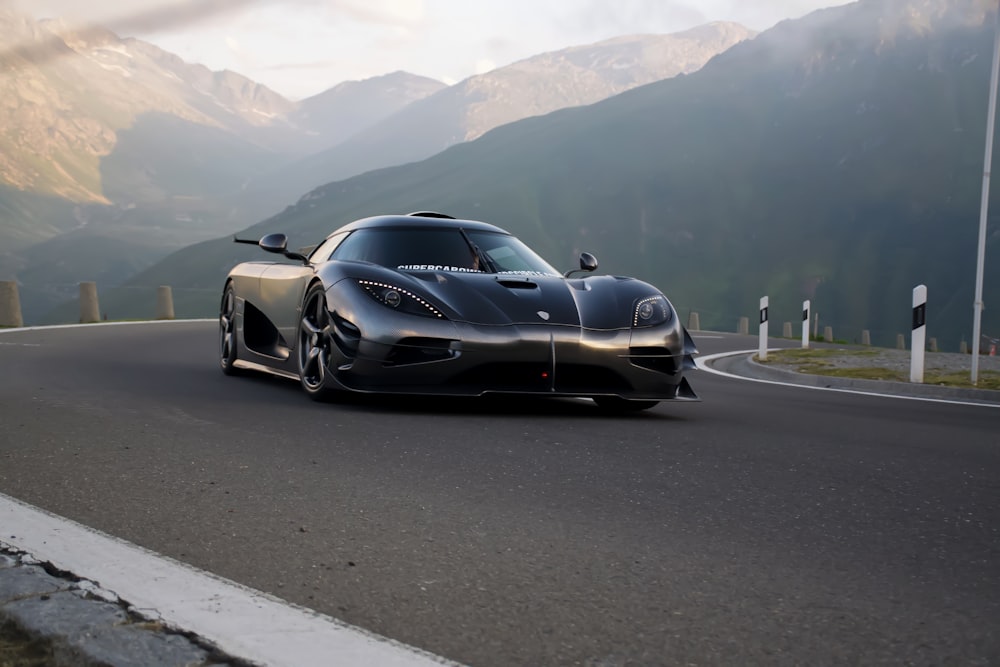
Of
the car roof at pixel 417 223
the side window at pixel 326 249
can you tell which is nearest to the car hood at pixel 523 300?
the car roof at pixel 417 223

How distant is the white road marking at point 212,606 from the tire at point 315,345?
11.7 feet

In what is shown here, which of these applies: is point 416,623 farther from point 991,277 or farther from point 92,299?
point 991,277

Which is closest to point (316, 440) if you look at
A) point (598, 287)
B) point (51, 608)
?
point (598, 287)

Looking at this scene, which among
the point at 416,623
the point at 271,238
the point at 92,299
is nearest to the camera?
the point at 416,623

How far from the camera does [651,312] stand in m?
7.03

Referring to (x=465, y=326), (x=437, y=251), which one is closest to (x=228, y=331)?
(x=437, y=251)

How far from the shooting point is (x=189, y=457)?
4.86 m

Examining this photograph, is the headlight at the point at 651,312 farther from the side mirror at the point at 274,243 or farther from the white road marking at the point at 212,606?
the white road marking at the point at 212,606

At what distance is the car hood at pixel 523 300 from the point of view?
662 cm

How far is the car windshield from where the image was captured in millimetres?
7473

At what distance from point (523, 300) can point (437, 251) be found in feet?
3.54

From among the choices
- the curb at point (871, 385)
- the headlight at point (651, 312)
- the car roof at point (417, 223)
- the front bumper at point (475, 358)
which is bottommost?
the curb at point (871, 385)

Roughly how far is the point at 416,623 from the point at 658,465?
2.67m

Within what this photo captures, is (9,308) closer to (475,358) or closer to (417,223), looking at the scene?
(417,223)
